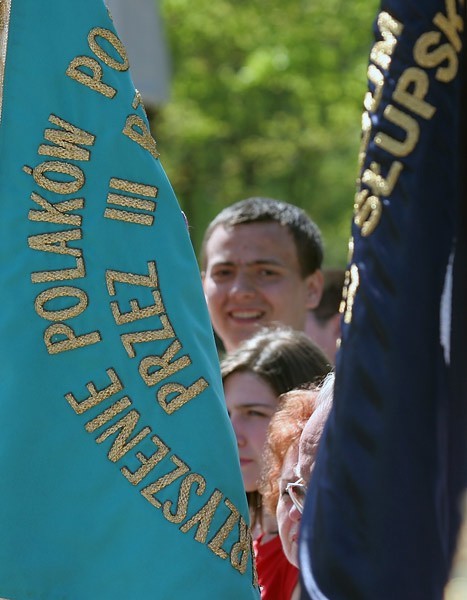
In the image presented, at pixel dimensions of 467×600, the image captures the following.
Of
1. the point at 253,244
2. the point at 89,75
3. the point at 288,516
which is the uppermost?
the point at 89,75

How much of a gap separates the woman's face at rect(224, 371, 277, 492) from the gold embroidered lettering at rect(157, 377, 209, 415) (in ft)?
4.25

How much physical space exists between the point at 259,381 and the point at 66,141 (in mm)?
1510

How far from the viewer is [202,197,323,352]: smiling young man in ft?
14.8

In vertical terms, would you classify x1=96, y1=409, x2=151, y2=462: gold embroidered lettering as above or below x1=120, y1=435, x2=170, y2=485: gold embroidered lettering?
above

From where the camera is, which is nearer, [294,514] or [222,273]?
[294,514]

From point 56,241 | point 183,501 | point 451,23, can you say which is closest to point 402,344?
point 451,23

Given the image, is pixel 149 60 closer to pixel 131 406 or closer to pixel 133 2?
pixel 133 2

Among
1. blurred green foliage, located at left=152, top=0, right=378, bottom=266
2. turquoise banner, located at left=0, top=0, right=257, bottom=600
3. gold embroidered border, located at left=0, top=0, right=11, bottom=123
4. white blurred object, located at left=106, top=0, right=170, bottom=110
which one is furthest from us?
blurred green foliage, located at left=152, top=0, right=378, bottom=266

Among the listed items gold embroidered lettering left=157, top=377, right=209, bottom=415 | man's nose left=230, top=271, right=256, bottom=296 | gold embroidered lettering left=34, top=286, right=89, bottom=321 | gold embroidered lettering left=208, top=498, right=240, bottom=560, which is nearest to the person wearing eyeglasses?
gold embroidered lettering left=208, top=498, right=240, bottom=560

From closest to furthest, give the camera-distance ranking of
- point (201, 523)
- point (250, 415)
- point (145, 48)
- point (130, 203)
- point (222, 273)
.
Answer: point (201, 523) → point (130, 203) → point (250, 415) → point (222, 273) → point (145, 48)

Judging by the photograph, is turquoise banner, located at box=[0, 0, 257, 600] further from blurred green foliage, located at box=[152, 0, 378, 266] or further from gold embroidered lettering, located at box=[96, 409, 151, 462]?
blurred green foliage, located at box=[152, 0, 378, 266]

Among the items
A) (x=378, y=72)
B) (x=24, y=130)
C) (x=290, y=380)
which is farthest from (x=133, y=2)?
(x=378, y=72)

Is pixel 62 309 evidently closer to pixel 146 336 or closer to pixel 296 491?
pixel 146 336

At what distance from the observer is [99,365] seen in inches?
87.0
